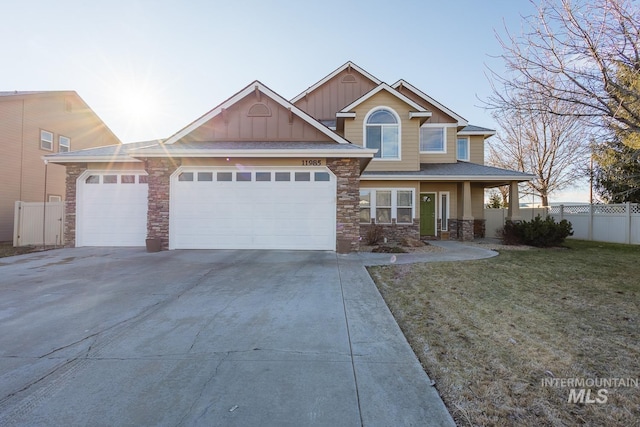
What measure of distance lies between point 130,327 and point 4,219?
54.8 ft

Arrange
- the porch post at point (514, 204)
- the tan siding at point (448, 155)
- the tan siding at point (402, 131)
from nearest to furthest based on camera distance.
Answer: the tan siding at point (402, 131) → the porch post at point (514, 204) → the tan siding at point (448, 155)

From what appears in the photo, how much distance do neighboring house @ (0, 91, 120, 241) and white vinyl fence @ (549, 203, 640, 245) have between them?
2641 centimetres

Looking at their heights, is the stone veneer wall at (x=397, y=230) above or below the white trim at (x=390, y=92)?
below

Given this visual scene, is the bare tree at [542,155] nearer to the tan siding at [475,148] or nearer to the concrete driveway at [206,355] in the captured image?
the tan siding at [475,148]

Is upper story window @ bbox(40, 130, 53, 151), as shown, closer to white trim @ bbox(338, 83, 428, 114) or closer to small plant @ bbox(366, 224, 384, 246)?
white trim @ bbox(338, 83, 428, 114)

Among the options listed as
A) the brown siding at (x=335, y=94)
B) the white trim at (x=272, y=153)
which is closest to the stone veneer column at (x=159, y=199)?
the white trim at (x=272, y=153)

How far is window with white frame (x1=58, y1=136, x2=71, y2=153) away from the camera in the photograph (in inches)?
713

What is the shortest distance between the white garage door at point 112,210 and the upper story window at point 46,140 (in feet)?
29.7

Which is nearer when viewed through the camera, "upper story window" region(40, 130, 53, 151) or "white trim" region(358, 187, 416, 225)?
"white trim" region(358, 187, 416, 225)

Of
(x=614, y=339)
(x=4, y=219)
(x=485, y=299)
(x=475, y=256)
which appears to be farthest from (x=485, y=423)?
(x=4, y=219)

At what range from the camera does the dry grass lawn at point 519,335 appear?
8.63 ft

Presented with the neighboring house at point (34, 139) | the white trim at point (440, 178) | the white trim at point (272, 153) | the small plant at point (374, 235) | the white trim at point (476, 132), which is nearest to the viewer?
the white trim at point (272, 153)

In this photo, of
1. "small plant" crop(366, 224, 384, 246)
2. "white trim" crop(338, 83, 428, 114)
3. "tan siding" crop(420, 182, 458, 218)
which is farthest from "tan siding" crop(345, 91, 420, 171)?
"small plant" crop(366, 224, 384, 246)

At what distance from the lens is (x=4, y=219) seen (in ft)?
49.6
